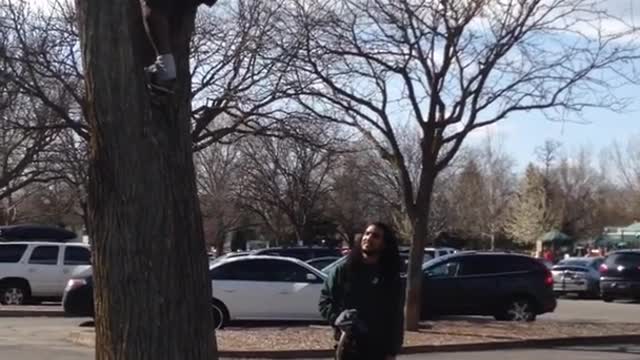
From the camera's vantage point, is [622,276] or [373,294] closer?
[373,294]

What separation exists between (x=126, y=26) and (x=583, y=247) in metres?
82.2

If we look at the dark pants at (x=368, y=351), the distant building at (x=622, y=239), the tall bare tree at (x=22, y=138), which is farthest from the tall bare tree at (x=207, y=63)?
the distant building at (x=622, y=239)

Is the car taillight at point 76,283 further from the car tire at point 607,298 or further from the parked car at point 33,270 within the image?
the car tire at point 607,298

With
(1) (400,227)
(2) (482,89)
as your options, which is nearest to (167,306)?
(2) (482,89)

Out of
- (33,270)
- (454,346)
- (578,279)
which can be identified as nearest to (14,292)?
(33,270)

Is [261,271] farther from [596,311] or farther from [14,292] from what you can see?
[596,311]

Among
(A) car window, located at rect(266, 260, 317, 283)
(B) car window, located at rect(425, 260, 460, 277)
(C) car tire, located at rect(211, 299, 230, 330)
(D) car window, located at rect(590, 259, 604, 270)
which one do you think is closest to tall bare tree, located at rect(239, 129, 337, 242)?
(D) car window, located at rect(590, 259, 604, 270)

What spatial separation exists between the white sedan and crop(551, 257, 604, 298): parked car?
1940 cm

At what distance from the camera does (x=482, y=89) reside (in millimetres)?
21531

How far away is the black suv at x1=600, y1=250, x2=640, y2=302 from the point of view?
37.6 meters

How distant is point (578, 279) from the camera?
41.1 metres

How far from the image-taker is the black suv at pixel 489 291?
25.8 metres

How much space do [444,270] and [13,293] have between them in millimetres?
11882

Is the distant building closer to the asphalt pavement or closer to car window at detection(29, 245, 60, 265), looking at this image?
the asphalt pavement
